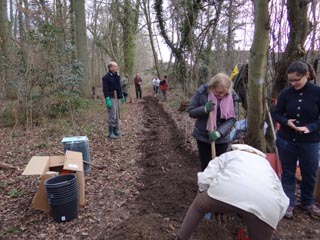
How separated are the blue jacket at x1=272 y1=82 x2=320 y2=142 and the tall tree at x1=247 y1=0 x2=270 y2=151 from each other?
0.68 metres

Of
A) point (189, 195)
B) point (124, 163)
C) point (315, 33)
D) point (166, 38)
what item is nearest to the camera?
point (189, 195)

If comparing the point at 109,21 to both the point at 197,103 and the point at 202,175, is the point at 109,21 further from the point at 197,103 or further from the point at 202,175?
the point at 202,175

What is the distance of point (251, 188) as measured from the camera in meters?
2.12

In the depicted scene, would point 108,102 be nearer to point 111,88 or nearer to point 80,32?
point 111,88

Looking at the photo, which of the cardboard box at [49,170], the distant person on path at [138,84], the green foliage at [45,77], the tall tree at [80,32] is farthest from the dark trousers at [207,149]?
the distant person on path at [138,84]

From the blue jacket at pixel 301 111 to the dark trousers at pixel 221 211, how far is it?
68.6 inches

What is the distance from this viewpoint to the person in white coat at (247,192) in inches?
83.8

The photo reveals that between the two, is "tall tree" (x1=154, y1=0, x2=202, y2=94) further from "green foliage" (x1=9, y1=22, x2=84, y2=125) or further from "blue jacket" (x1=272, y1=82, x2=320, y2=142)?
"blue jacket" (x1=272, y1=82, x2=320, y2=142)

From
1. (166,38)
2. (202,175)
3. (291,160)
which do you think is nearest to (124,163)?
(291,160)

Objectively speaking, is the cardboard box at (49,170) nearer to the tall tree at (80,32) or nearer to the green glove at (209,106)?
the green glove at (209,106)

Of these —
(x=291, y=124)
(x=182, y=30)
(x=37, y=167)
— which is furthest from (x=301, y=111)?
(x=182, y=30)

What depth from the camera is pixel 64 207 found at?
3.78 meters

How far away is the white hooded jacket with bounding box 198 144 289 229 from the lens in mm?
2125

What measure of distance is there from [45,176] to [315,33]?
507 centimetres
